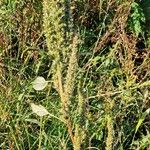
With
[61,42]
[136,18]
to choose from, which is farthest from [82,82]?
[136,18]

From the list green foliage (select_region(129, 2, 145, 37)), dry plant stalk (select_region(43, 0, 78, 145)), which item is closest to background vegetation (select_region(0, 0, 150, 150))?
green foliage (select_region(129, 2, 145, 37))

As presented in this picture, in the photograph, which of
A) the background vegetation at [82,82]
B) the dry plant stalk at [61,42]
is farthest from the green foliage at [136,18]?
the dry plant stalk at [61,42]

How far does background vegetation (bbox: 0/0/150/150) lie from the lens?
2350 millimetres

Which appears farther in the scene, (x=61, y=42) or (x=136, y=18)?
(x=136, y=18)

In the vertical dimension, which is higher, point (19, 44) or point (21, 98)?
point (19, 44)

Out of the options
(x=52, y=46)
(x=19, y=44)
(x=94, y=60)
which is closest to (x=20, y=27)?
(x=19, y=44)

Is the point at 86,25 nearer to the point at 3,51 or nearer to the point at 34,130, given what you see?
the point at 3,51

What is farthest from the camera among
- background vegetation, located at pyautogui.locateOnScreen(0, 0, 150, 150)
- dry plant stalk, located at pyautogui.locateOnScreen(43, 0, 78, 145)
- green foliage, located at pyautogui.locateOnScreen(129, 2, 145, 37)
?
green foliage, located at pyautogui.locateOnScreen(129, 2, 145, 37)

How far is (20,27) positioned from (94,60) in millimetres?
536

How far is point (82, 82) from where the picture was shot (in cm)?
193

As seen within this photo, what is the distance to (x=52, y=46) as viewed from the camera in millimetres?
1372

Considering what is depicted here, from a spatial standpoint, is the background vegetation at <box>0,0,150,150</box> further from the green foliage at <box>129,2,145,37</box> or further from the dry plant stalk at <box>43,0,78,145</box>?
the dry plant stalk at <box>43,0,78,145</box>

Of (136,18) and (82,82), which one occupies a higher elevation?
(136,18)

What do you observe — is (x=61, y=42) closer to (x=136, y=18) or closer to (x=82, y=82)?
(x=82, y=82)
